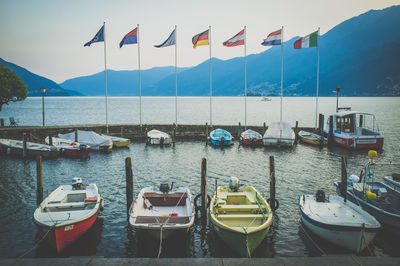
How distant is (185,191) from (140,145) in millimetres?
25073

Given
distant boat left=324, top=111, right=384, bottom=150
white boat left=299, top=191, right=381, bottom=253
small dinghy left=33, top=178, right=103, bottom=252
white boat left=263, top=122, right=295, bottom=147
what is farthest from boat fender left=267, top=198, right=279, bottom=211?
distant boat left=324, top=111, right=384, bottom=150

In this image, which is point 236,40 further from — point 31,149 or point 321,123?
point 31,149

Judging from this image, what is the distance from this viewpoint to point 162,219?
11.8 metres

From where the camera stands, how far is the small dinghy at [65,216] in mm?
11242

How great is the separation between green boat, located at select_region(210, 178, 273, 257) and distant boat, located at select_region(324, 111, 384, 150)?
83.2 feet

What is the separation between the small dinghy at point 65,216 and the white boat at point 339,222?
31.6 ft

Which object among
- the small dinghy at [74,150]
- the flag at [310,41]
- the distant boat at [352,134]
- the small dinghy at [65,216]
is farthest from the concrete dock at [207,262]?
the flag at [310,41]

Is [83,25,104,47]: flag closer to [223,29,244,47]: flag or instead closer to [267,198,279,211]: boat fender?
[223,29,244,47]: flag

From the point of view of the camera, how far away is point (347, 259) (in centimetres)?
816

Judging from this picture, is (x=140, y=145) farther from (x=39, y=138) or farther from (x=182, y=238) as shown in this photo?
(x=182, y=238)

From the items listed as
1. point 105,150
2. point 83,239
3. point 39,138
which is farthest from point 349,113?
point 39,138

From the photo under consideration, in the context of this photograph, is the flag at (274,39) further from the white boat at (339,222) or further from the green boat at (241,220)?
the white boat at (339,222)

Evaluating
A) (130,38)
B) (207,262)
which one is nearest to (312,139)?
(130,38)

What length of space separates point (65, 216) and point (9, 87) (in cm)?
5417
